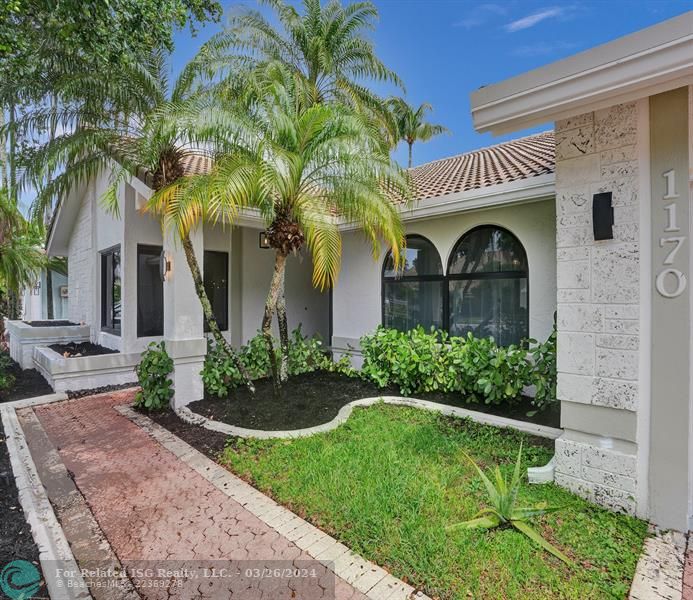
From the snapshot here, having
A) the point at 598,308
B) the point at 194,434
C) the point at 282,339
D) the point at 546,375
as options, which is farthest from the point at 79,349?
the point at 598,308

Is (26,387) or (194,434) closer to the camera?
(194,434)

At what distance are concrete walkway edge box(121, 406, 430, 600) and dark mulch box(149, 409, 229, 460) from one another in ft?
0.55

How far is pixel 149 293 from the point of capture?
9695 millimetres

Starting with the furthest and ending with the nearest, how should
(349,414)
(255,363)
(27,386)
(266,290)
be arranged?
(266,290), (27,386), (255,363), (349,414)

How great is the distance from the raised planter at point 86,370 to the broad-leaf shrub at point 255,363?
2.53 metres

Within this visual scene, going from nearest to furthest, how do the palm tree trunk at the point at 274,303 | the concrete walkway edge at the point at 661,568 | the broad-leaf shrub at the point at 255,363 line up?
the concrete walkway edge at the point at 661,568 < the palm tree trunk at the point at 274,303 < the broad-leaf shrub at the point at 255,363

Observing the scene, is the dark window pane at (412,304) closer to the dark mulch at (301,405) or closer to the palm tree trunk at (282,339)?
the dark mulch at (301,405)

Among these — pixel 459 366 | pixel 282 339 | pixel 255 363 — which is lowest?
pixel 255 363

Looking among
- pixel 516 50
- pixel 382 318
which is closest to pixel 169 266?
pixel 382 318

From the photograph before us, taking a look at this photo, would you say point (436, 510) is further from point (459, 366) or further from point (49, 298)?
point (49, 298)

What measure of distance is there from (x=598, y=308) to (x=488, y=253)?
3.99 meters

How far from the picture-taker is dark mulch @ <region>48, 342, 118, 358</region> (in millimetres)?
9797

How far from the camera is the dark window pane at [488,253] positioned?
23.2ft

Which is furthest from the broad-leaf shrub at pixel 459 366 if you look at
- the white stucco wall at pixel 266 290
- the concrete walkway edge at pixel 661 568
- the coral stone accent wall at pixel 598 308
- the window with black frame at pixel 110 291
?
the window with black frame at pixel 110 291
